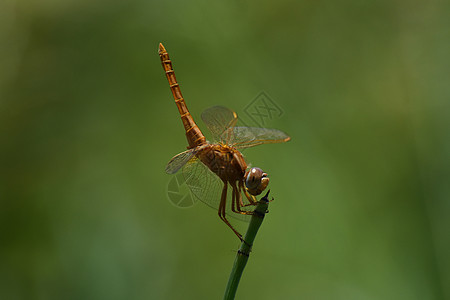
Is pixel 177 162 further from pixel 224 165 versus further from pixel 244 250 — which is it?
pixel 244 250

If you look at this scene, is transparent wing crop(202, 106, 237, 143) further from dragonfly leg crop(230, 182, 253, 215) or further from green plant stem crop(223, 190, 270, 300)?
green plant stem crop(223, 190, 270, 300)

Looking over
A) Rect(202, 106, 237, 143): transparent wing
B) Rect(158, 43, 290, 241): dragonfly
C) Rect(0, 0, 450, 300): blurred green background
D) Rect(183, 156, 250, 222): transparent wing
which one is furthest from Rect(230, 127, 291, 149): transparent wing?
Rect(0, 0, 450, 300): blurred green background

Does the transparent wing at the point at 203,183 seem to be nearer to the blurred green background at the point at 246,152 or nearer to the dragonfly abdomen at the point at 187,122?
the dragonfly abdomen at the point at 187,122

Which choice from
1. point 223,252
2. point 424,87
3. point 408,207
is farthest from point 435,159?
point 223,252

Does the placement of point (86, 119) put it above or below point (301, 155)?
above

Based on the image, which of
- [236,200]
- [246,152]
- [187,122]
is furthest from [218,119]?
[246,152]

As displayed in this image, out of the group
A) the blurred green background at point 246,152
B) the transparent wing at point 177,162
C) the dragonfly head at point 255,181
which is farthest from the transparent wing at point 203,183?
the blurred green background at point 246,152

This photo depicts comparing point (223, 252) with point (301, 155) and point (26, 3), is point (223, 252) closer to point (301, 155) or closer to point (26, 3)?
point (301, 155)
